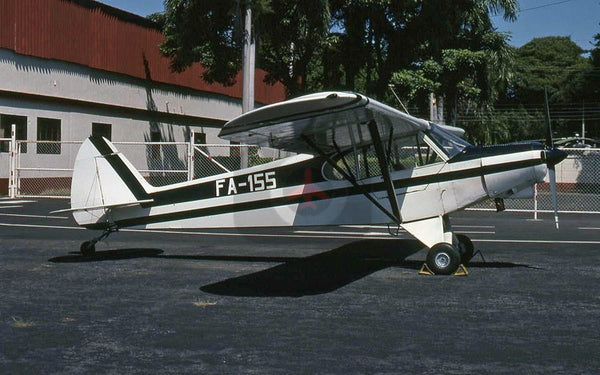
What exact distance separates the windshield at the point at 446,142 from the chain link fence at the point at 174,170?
381 inches

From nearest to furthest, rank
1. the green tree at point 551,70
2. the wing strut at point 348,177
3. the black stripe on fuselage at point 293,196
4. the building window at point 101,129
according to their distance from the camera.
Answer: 1. the black stripe on fuselage at point 293,196
2. the wing strut at point 348,177
3. the building window at point 101,129
4. the green tree at point 551,70

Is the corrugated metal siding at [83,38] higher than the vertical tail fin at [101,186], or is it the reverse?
the corrugated metal siding at [83,38]

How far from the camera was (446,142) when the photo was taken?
32.8 feet

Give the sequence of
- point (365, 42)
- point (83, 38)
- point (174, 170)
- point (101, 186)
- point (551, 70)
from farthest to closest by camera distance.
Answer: point (551, 70) < point (365, 42) < point (83, 38) < point (174, 170) < point (101, 186)

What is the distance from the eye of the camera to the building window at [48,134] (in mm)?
28828

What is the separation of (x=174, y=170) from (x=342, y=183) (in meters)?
19.6

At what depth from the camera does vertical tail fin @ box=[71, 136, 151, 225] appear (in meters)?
10.9

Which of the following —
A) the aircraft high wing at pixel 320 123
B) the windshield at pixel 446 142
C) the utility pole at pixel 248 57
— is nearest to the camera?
the aircraft high wing at pixel 320 123

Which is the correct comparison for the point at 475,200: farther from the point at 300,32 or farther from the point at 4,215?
the point at 300,32

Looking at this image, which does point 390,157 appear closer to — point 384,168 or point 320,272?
point 384,168

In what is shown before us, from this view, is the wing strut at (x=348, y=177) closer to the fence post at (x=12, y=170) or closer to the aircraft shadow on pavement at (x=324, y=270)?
the aircraft shadow on pavement at (x=324, y=270)

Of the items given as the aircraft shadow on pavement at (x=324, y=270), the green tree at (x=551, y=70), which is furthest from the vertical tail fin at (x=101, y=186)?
the green tree at (x=551, y=70)

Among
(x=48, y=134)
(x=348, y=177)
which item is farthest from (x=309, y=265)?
(x=48, y=134)

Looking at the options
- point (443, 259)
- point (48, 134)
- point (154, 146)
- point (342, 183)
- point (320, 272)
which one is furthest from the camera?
point (154, 146)
